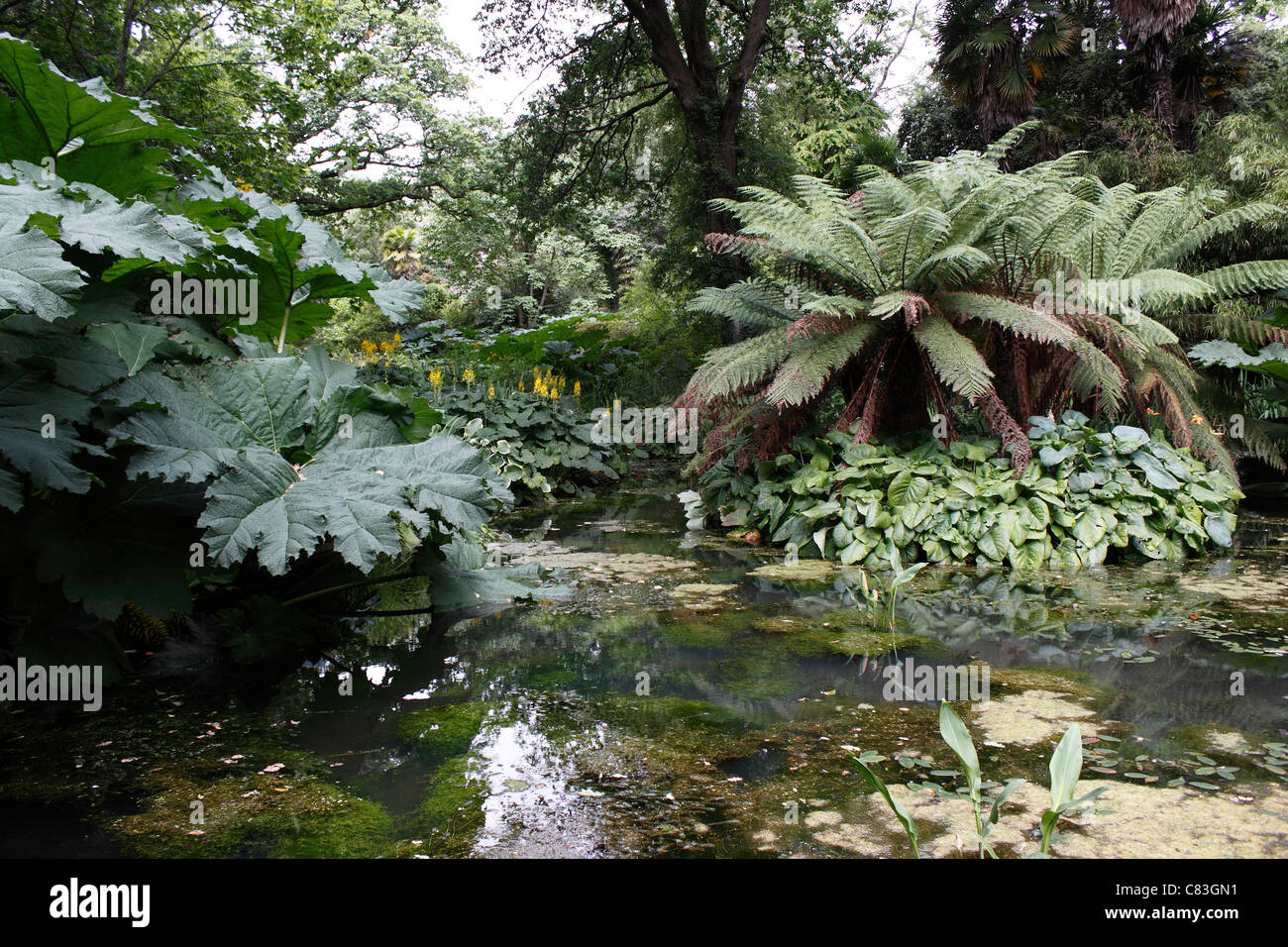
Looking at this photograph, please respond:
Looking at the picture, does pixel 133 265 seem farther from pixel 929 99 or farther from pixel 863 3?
pixel 929 99

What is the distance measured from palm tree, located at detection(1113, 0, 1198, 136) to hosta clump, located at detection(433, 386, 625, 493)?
9.55 metres

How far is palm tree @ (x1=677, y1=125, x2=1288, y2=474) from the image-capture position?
4082 millimetres

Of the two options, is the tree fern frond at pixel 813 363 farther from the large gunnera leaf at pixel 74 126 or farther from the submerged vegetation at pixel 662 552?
the large gunnera leaf at pixel 74 126

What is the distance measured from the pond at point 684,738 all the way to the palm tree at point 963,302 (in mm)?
1569

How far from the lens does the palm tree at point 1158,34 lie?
10.3 meters

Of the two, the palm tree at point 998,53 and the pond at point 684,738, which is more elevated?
the palm tree at point 998,53

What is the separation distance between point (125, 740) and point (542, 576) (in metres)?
1.24

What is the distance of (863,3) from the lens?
9.51 m

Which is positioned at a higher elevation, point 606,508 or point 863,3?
point 863,3

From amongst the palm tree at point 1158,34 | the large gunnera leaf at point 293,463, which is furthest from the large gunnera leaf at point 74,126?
the palm tree at point 1158,34

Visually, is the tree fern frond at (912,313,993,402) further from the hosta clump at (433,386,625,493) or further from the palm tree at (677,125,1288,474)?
the hosta clump at (433,386,625,493)
